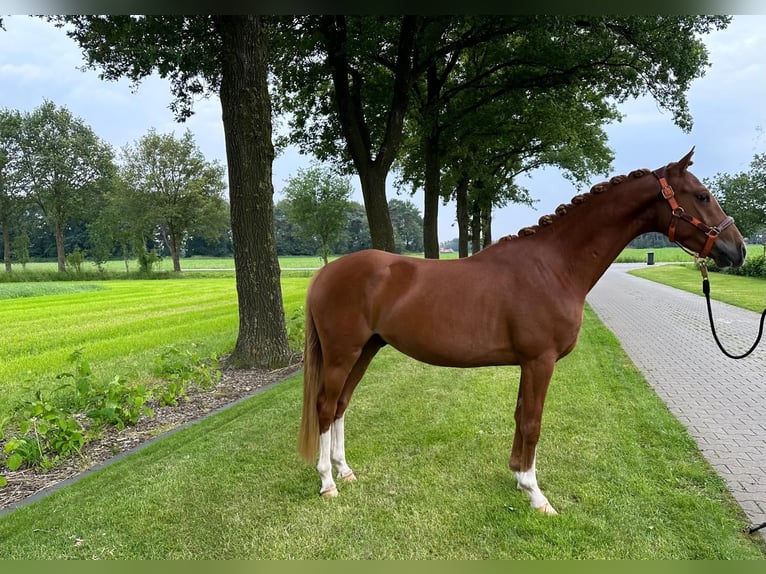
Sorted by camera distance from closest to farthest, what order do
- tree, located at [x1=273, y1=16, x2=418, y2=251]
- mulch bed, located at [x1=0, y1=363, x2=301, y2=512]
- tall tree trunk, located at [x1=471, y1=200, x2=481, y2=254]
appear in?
1. mulch bed, located at [x1=0, y1=363, x2=301, y2=512]
2. tree, located at [x1=273, y1=16, x2=418, y2=251]
3. tall tree trunk, located at [x1=471, y1=200, x2=481, y2=254]

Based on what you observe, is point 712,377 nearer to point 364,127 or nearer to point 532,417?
point 532,417

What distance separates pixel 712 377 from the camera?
254 inches

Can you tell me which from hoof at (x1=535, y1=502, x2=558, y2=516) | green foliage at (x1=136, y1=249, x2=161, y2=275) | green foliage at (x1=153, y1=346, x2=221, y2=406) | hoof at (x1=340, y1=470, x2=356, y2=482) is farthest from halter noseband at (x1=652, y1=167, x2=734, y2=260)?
green foliage at (x1=136, y1=249, x2=161, y2=275)

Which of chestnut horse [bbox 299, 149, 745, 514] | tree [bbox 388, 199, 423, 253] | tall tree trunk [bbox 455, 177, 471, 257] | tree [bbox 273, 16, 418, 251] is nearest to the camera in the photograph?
chestnut horse [bbox 299, 149, 745, 514]

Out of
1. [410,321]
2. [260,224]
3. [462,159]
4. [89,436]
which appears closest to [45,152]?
[462,159]

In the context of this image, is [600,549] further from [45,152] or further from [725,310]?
[45,152]

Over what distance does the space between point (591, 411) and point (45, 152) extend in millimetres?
36326

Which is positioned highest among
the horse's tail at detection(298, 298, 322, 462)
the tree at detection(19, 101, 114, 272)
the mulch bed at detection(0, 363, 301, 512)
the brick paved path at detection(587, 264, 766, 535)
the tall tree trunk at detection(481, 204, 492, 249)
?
the tree at detection(19, 101, 114, 272)

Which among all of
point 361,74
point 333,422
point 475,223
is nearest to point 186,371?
point 333,422

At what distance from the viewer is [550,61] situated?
458 inches

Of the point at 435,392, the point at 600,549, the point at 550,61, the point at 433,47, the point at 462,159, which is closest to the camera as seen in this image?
the point at 600,549

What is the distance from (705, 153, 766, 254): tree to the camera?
22.4m

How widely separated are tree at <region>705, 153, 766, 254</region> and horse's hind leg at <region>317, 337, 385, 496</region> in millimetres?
25321

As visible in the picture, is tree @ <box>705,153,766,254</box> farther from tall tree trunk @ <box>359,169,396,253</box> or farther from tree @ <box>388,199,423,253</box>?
tree @ <box>388,199,423,253</box>
